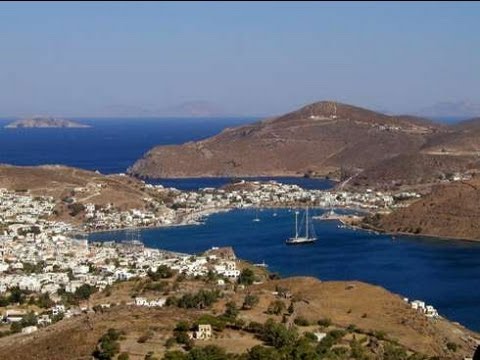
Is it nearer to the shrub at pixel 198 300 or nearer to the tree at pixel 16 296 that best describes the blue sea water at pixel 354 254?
the shrub at pixel 198 300

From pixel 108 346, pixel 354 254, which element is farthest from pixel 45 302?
pixel 354 254

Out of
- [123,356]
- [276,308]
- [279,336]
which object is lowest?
[276,308]

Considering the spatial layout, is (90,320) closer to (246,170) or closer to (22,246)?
(22,246)

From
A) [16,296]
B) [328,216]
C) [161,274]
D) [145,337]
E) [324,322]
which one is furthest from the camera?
[328,216]

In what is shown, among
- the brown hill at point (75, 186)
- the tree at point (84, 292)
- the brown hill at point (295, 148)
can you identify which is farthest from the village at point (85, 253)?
the brown hill at point (295, 148)

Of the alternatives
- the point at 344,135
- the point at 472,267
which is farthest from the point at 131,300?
the point at 344,135

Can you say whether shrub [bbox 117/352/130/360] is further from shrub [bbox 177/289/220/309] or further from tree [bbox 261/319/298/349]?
Result: shrub [bbox 177/289/220/309]

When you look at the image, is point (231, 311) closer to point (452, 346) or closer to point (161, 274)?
point (452, 346)
